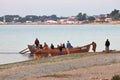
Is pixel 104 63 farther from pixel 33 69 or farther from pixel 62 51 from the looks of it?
pixel 62 51

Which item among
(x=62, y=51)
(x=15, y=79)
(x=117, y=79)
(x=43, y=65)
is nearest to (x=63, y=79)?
(x=15, y=79)

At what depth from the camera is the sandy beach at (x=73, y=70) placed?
20.1 m

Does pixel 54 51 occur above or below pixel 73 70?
below

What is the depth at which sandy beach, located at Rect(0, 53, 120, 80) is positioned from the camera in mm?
20109

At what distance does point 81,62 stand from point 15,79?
693 cm

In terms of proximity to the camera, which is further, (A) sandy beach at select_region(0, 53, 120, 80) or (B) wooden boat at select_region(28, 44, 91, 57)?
(B) wooden boat at select_region(28, 44, 91, 57)

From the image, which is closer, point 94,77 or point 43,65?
point 94,77

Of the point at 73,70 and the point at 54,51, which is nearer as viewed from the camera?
the point at 73,70

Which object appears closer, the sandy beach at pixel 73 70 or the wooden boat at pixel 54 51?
the sandy beach at pixel 73 70

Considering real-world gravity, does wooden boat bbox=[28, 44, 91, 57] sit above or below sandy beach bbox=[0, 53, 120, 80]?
below

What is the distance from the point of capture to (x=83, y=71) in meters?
22.2

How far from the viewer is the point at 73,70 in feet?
76.0

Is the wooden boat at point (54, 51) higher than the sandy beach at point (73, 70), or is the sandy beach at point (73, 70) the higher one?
the sandy beach at point (73, 70)

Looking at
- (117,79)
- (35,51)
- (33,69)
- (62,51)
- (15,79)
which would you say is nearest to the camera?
(117,79)
